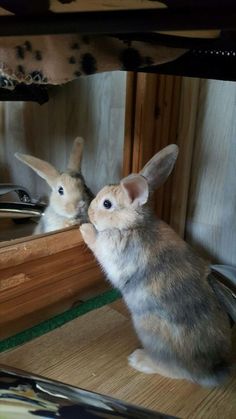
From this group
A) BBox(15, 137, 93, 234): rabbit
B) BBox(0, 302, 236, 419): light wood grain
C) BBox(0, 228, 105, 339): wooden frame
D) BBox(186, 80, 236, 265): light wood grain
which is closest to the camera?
BBox(0, 302, 236, 419): light wood grain

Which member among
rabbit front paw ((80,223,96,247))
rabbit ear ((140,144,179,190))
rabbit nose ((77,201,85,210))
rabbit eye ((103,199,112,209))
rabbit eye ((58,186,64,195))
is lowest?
rabbit front paw ((80,223,96,247))

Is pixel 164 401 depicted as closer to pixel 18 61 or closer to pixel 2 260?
pixel 2 260

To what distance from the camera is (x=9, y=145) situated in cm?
111

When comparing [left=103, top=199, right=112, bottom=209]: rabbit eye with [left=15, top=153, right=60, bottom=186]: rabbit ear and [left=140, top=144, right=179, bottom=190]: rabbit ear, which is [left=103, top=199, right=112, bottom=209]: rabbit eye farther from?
[left=15, top=153, right=60, bottom=186]: rabbit ear

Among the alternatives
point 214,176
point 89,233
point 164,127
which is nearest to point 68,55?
point 89,233

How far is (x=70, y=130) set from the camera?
3.76ft

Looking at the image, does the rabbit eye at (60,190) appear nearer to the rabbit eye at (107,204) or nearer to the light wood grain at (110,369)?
the rabbit eye at (107,204)

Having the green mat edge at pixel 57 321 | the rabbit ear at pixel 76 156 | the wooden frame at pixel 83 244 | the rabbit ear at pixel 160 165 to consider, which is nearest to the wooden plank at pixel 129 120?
the wooden frame at pixel 83 244

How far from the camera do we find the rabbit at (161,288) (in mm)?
813

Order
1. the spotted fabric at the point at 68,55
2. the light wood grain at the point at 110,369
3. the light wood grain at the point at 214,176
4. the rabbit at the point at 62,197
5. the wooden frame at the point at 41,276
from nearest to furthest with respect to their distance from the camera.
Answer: the spotted fabric at the point at 68,55 → the light wood grain at the point at 110,369 → the wooden frame at the point at 41,276 → the rabbit at the point at 62,197 → the light wood grain at the point at 214,176

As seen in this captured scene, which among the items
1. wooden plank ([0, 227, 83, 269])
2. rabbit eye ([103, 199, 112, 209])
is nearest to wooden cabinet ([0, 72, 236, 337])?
wooden plank ([0, 227, 83, 269])

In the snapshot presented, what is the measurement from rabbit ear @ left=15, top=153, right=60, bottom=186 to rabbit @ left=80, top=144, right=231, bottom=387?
0.23 meters

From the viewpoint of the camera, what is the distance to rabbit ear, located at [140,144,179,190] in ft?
2.86

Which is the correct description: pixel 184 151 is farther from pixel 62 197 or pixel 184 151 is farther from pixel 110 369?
pixel 110 369
